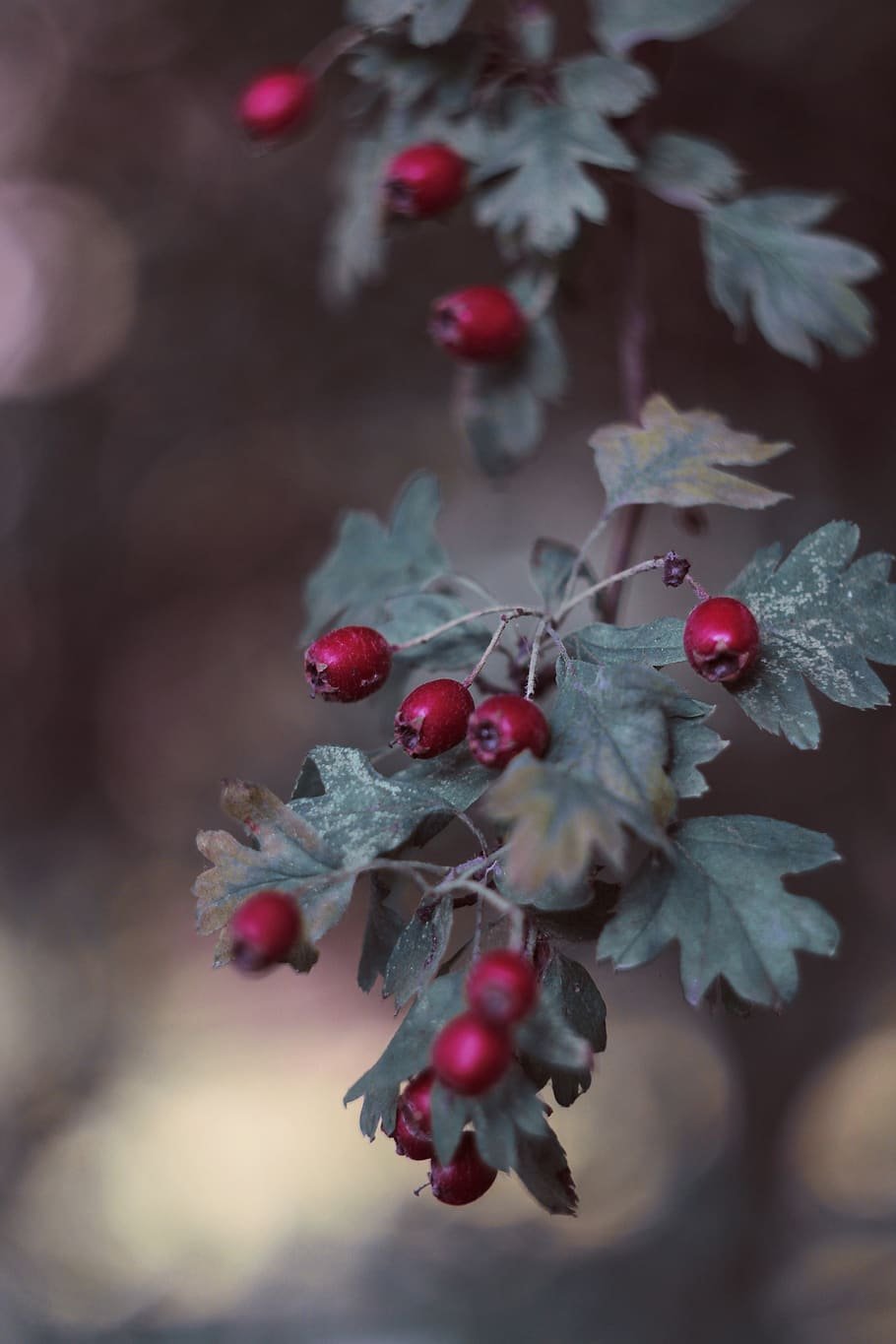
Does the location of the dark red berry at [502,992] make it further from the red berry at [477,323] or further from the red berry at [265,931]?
the red berry at [477,323]

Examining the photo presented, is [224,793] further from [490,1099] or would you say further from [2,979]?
[2,979]

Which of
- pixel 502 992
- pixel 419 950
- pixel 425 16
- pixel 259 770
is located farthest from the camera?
pixel 259 770

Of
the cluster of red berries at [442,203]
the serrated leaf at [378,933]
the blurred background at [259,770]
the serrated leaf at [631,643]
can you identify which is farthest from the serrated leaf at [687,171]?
the blurred background at [259,770]

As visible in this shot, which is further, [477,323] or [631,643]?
[477,323]

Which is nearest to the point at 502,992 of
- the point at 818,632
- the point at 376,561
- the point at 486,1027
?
the point at 486,1027

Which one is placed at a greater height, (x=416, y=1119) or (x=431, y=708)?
(x=431, y=708)

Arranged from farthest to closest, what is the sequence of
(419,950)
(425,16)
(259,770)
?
(259,770)
(425,16)
(419,950)

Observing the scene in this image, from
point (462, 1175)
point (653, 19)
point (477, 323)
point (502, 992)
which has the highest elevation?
point (653, 19)

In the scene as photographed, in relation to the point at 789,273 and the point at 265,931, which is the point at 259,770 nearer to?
the point at 789,273
